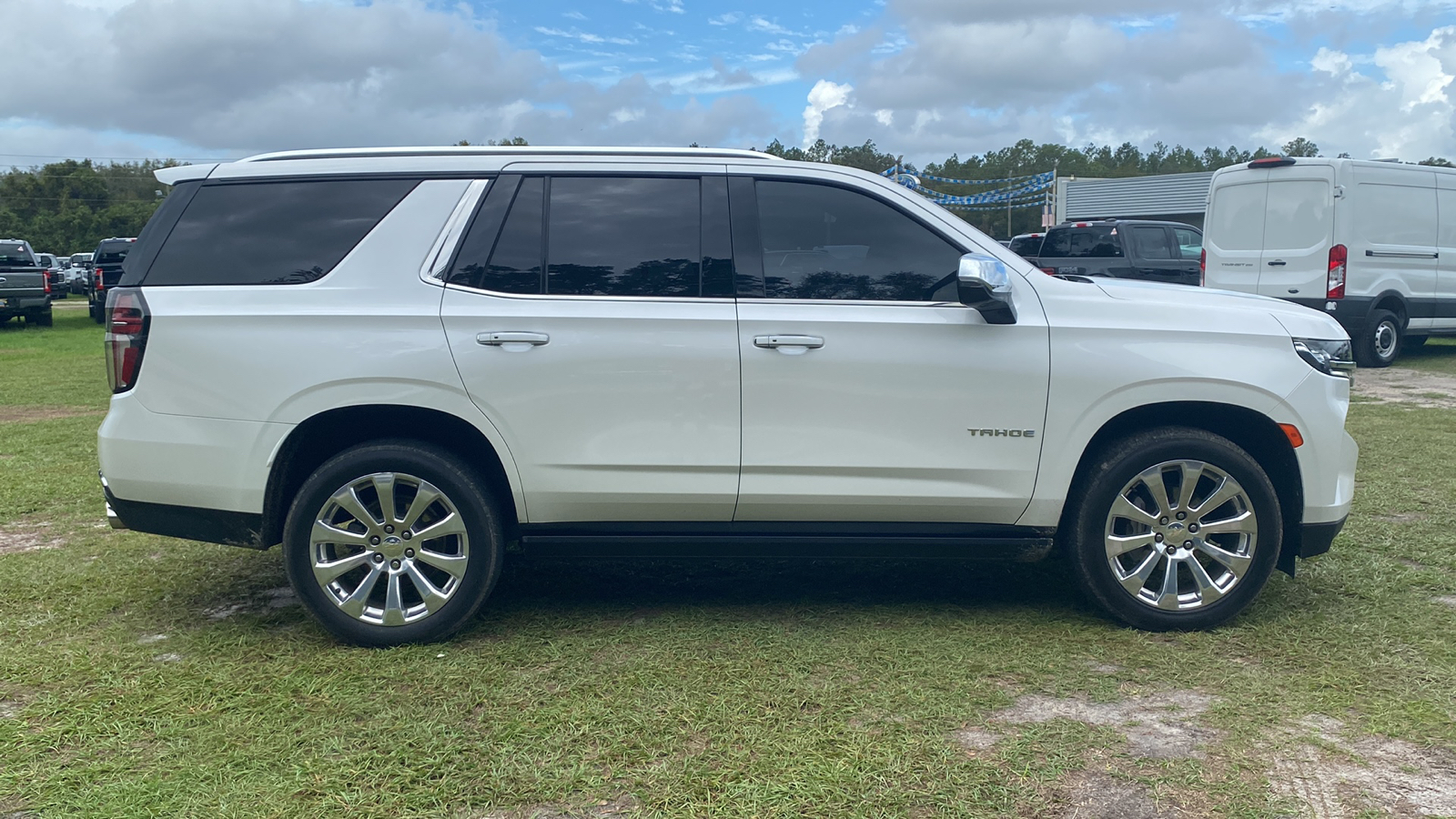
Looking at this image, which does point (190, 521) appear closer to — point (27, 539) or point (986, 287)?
point (27, 539)

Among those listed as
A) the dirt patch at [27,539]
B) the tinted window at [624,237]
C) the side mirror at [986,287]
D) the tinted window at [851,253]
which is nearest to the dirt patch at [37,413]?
the dirt patch at [27,539]

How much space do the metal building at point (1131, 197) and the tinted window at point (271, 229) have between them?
102 feet

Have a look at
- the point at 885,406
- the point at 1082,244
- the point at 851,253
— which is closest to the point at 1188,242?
the point at 1082,244

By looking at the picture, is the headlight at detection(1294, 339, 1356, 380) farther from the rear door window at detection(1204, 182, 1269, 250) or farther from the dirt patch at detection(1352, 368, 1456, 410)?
the rear door window at detection(1204, 182, 1269, 250)

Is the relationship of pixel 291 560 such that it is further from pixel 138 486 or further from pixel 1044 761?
pixel 1044 761

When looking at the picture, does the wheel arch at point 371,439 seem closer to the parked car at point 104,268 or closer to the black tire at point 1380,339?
the black tire at point 1380,339

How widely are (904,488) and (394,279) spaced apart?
2.05 meters

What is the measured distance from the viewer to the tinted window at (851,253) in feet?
13.6

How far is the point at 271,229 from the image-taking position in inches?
162

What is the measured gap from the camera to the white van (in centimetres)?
1250

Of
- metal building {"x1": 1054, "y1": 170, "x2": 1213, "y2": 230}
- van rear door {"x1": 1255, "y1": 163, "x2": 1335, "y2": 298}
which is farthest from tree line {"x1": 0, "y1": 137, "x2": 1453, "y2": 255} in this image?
van rear door {"x1": 1255, "y1": 163, "x2": 1335, "y2": 298}

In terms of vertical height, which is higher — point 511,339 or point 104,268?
point 104,268

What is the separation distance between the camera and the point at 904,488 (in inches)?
161

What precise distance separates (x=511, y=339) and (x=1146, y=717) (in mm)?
2494
